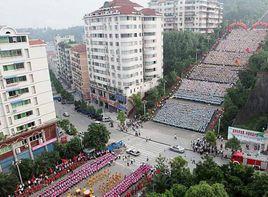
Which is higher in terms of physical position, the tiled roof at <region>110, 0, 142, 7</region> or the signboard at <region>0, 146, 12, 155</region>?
the tiled roof at <region>110, 0, 142, 7</region>

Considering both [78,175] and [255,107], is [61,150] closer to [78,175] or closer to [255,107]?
[78,175]

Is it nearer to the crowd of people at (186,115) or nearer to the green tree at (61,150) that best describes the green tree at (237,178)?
the crowd of people at (186,115)

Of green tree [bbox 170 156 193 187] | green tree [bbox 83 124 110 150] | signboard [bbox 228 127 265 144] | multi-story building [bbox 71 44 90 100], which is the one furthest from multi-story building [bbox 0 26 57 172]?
multi-story building [bbox 71 44 90 100]

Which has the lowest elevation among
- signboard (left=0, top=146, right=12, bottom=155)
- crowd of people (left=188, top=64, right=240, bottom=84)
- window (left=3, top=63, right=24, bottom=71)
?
signboard (left=0, top=146, right=12, bottom=155)

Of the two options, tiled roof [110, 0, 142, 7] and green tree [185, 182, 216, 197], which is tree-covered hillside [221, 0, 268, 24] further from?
green tree [185, 182, 216, 197]

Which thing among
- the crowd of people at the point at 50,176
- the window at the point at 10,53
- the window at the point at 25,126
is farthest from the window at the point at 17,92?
the crowd of people at the point at 50,176

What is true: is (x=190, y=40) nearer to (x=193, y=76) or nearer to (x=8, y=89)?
(x=193, y=76)
